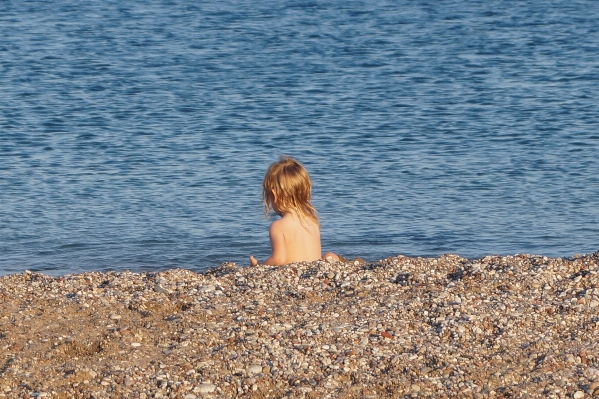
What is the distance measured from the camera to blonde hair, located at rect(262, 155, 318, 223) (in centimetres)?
733

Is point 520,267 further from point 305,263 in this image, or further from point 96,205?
point 96,205

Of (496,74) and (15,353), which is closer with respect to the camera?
(15,353)

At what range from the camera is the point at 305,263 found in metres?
7.19

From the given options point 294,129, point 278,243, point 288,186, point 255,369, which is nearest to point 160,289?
point 278,243

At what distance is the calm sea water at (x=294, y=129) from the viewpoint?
1044 centimetres

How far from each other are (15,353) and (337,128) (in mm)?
9688

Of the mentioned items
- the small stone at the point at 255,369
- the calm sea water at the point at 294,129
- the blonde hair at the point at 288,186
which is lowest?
the calm sea water at the point at 294,129

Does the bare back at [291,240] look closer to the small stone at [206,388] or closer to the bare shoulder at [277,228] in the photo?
the bare shoulder at [277,228]

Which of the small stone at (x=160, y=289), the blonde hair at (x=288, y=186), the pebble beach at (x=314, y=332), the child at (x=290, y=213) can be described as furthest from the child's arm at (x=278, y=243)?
the small stone at (x=160, y=289)

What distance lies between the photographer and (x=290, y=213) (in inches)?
295

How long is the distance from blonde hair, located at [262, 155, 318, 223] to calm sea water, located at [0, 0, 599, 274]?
7.60 ft

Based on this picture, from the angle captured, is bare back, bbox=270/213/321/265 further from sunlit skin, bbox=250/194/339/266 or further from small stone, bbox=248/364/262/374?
small stone, bbox=248/364/262/374

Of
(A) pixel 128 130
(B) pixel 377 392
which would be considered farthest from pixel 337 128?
(B) pixel 377 392

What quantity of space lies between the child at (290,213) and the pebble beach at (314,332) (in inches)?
13.0
